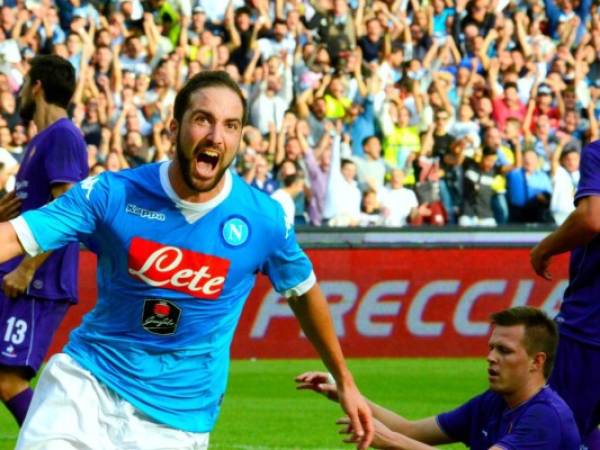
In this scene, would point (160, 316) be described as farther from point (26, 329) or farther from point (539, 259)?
point (26, 329)

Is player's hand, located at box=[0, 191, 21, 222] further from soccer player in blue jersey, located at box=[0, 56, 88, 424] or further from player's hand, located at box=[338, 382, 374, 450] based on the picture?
player's hand, located at box=[338, 382, 374, 450]

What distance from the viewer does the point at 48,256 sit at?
8.49 metres

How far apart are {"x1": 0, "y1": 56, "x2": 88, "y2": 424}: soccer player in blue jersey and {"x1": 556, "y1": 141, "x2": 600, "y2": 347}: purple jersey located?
2814mm

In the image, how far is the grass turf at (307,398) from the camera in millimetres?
11742

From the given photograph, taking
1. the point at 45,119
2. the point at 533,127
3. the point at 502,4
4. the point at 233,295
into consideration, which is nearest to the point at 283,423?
the point at 45,119

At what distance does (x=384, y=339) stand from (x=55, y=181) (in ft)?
33.5

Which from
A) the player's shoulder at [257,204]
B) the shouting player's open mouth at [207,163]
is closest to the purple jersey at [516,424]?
the player's shoulder at [257,204]

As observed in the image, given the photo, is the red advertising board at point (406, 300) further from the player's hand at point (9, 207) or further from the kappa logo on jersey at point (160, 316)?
the kappa logo on jersey at point (160, 316)

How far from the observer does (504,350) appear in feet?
22.1

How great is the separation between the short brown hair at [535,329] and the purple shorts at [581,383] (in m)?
0.51

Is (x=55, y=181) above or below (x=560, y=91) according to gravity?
above

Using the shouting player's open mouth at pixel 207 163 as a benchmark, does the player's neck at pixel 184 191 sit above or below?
below

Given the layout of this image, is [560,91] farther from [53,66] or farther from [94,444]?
[94,444]

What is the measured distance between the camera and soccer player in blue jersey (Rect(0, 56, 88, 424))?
8.63 metres
